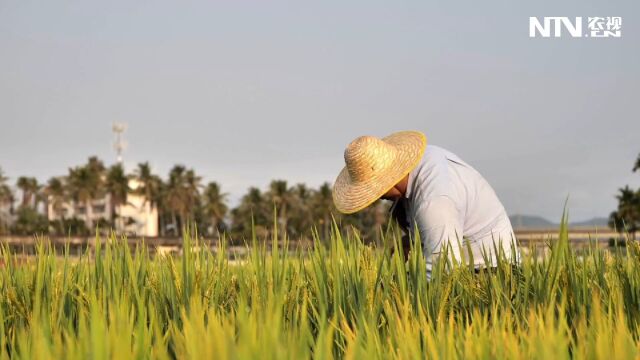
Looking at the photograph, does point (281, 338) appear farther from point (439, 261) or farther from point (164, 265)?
point (164, 265)

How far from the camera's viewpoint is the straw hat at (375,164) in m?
3.92

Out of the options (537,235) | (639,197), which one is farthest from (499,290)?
(639,197)

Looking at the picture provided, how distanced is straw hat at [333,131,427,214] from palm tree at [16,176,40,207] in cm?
12248

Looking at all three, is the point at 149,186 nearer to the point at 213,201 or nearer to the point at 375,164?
the point at 213,201

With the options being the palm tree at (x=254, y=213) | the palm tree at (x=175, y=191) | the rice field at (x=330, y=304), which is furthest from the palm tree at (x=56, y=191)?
the rice field at (x=330, y=304)

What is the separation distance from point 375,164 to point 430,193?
36 cm

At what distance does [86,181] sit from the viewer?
109 m

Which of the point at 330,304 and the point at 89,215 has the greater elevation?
the point at 89,215

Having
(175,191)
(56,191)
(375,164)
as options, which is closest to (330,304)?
(375,164)

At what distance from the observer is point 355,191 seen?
4117mm

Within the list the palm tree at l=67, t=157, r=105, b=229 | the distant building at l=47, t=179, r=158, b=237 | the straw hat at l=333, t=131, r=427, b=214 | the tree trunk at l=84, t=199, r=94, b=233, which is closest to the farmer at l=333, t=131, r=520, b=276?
the straw hat at l=333, t=131, r=427, b=214

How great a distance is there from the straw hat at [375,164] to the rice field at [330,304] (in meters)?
0.24

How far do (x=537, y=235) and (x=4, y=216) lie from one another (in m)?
118

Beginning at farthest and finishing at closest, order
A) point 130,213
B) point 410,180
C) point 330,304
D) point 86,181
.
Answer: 1. point 130,213
2. point 86,181
3. point 410,180
4. point 330,304
